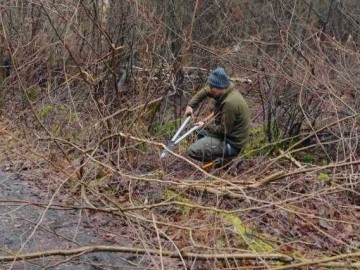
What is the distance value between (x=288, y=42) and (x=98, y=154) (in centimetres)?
572

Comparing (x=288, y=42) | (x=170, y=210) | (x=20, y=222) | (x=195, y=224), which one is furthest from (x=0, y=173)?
(x=288, y=42)

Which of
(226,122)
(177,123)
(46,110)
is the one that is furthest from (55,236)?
(177,123)

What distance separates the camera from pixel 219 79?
8.69 meters

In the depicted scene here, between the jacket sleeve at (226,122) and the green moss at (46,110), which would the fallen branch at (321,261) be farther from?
the green moss at (46,110)

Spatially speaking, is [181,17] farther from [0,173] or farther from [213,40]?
[0,173]

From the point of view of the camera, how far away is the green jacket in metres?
8.75

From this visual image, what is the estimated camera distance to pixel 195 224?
19.5 ft

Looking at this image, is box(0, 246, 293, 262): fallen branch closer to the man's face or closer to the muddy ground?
the muddy ground

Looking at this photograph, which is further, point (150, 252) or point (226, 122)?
point (226, 122)

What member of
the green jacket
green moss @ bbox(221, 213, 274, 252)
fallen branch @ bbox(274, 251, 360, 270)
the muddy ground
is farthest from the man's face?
fallen branch @ bbox(274, 251, 360, 270)

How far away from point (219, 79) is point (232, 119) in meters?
0.55

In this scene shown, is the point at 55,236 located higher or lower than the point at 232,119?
lower

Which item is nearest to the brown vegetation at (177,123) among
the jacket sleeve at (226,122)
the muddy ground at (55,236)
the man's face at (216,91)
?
the muddy ground at (55,236)

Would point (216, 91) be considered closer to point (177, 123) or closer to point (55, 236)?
point (177, 123)
